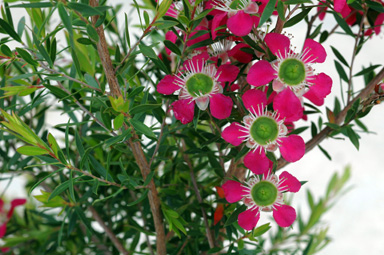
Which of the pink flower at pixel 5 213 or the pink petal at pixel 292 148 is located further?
the pink flower at pixel 5 213

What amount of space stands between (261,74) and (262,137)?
0.06 metres

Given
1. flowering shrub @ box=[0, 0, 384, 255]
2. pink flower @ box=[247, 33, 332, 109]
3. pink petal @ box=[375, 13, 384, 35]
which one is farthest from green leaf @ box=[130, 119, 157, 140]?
pink petal @ box=[375, 13, 384, 35]

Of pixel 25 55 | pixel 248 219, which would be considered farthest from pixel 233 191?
pixel 25 55

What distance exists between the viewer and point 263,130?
450 mm

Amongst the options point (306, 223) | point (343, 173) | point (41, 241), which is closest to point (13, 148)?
point (41, 241)

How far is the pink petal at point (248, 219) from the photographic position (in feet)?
1.62

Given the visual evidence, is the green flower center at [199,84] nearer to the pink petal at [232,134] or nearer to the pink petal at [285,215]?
the pink petal at [232,134]

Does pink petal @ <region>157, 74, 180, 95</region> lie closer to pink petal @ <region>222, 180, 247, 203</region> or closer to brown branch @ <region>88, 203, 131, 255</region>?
pink petal @ <region>222, 180, 247, 203</region>

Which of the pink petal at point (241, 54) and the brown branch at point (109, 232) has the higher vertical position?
the pink petal at point (241, 54)

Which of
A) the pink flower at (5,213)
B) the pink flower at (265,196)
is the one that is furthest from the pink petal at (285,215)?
the pink flower at (5,213)

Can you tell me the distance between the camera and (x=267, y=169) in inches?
18.5

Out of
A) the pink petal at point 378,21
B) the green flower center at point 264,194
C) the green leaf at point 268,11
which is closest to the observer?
the green leaf at point 268,11

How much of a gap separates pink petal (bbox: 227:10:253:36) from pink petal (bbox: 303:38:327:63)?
7 centimetres

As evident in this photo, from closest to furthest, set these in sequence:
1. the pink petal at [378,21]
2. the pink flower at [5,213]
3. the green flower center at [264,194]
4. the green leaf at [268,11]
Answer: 1. the green leaf at [268,11]
2. the green flower center at [264,194]
3. the pink petal at [378,21]
4. the pink flower at [5,213]
